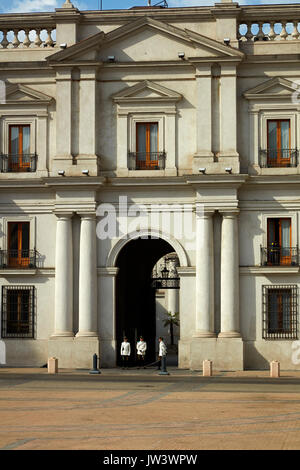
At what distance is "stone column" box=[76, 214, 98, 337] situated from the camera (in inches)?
1657

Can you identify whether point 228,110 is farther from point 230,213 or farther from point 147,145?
point 230,213

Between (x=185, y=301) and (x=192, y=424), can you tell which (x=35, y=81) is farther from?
(x=192, y=424)

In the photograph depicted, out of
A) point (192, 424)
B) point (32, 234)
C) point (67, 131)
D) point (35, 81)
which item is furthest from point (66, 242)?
point (192, 424)

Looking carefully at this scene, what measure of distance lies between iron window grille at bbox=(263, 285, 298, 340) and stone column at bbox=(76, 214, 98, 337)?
7.64 metres

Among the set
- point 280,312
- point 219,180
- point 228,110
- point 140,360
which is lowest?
point 140,360

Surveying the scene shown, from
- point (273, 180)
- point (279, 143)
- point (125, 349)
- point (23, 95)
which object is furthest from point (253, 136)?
point (125, 349)

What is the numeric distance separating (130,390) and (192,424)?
9.47 m

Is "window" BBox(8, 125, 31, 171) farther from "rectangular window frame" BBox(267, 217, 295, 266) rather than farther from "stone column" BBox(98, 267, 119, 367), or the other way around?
"rectangular window frame" BBox(267, 217, 295, 266)

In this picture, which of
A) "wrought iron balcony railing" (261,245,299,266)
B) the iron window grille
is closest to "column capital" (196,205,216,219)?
"wrought iron balcony railing" (261,245,299,266)

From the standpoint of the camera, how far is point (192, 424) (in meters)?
22.7

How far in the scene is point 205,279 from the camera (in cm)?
4169

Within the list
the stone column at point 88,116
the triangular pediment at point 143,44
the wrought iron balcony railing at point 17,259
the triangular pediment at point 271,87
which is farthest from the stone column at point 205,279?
the wrought iron balcony railing at point 17,259

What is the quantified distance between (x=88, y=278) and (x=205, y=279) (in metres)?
5.23

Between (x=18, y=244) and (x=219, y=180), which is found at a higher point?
(x=219, y=180)
